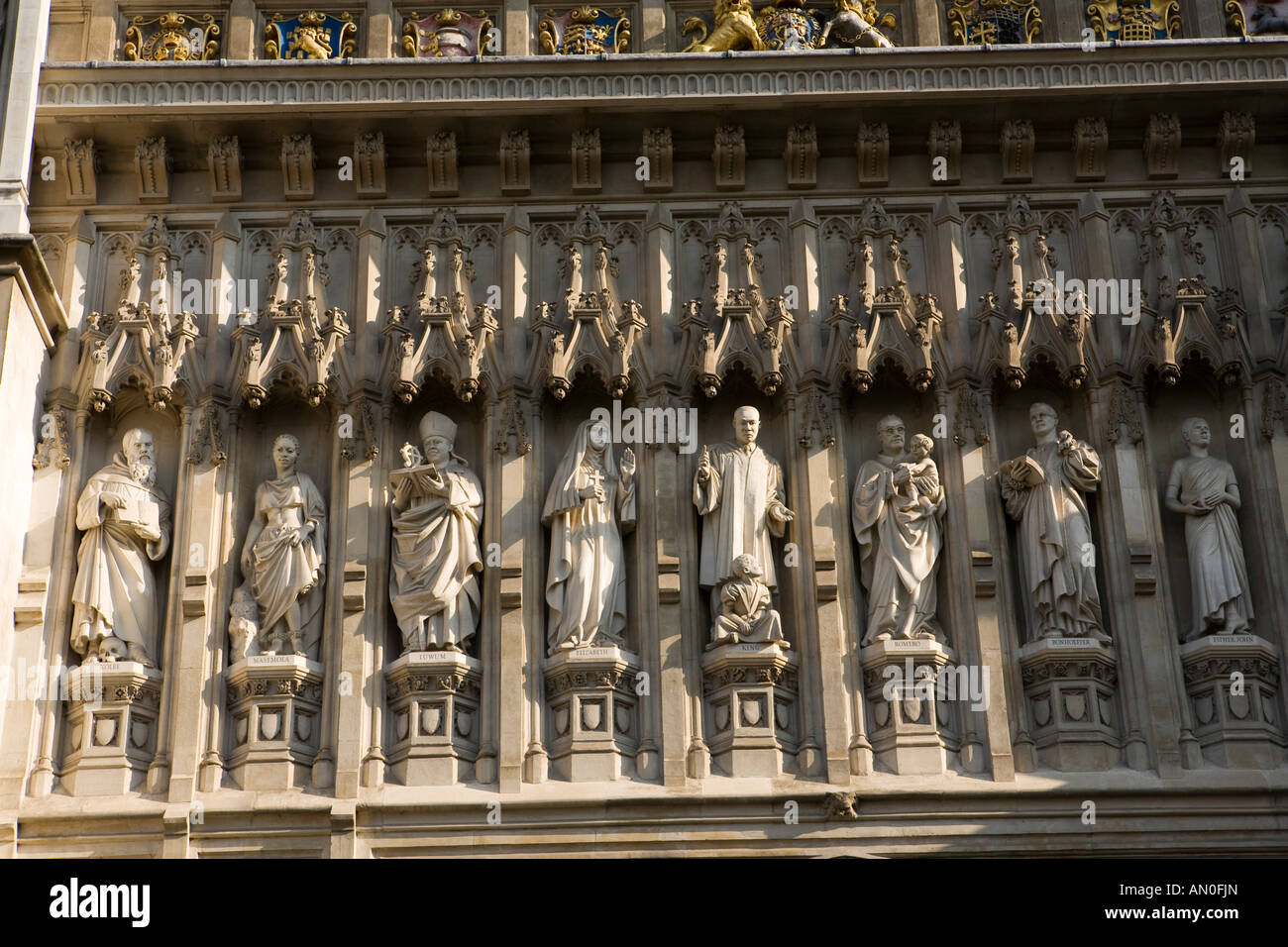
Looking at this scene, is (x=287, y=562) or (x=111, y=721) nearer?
(x=111, y=721)

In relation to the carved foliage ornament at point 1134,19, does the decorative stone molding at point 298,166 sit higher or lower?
lower

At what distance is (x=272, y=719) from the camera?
56.0ft

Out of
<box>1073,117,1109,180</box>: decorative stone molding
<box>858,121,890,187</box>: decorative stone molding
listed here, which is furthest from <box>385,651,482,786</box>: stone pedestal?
<box>1073,117,1109,180</box>: decorative stone molding

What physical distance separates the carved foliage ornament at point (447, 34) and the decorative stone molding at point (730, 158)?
2502 millimetres

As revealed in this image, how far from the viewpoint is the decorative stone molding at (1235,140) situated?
19141mm

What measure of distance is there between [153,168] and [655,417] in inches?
206

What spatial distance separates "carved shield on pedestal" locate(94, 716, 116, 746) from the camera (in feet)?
55.9

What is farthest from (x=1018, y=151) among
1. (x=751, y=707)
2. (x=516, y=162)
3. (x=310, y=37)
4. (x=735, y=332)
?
(x=310, y=37)

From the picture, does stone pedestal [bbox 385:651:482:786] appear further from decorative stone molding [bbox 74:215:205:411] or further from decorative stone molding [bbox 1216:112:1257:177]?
decorative stone molding [bbox 1216:112:1257:177]

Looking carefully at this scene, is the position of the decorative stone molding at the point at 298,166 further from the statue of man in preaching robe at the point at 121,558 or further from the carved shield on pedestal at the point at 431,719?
the carved shield on pedestal at the point at 431,719

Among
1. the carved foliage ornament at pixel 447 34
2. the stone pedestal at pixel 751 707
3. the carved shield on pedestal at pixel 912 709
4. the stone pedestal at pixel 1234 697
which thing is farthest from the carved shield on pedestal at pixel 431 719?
the carved foliage ornament at pixel 447 34

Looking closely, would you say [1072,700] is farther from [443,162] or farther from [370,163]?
[370,163]

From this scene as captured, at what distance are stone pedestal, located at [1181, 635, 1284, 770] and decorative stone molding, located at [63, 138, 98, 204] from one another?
10.5 m
